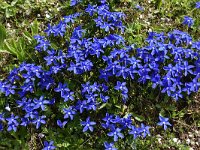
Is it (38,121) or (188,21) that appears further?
(188,21)

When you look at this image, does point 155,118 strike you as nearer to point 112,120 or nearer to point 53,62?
point 112,120

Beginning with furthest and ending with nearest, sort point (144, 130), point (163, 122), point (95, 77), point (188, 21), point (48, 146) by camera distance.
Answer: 1. point (188, 21)
2. point (95, 77)
3. point (163, 122)
4. point (144, 130)
5. point (48, 146)

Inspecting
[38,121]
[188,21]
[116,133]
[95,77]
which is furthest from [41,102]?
[188,21]

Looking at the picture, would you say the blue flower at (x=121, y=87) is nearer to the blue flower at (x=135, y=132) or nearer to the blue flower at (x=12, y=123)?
the blue flower at (x=135, y=132)

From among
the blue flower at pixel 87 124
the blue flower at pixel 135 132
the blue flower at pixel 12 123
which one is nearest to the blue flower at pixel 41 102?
the blue flower at pixel 12 123

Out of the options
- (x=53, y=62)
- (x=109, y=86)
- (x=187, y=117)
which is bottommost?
(x=187, y=117)

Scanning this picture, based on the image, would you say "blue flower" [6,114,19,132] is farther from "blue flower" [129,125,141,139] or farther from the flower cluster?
"blue flower" [129,125,141,139]

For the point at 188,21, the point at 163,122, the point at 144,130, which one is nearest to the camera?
the point at 144,130

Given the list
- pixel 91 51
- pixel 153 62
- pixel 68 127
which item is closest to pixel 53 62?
pixel 91 51

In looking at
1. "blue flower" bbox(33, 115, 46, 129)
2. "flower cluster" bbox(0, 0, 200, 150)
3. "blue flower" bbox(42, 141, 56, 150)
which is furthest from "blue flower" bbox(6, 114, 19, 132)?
"blue flower" bbox(42, 141, 56, 150)

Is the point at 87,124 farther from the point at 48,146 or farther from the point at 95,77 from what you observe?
the point at 95,77
